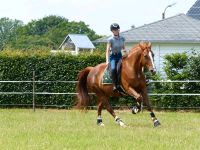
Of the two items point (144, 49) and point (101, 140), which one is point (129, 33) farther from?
point (101, 140)

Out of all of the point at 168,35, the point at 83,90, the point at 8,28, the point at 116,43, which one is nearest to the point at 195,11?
the point at 168,35

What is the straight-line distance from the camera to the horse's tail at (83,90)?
1499 cm

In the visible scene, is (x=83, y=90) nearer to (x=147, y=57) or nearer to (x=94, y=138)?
(x=147, y=57)

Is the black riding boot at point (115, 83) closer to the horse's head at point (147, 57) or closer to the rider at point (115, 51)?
the rider at point (115, 51)

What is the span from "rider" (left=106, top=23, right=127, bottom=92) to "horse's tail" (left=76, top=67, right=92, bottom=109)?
1634 millimetres

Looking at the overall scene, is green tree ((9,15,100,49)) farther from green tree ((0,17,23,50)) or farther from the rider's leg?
the rider's leg

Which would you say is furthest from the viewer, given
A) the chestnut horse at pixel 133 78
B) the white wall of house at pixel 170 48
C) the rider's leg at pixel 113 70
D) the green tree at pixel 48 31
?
the green tree at pixel 48 31

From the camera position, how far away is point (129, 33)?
2816 cm

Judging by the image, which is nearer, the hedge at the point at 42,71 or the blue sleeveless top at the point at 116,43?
the blue sleeveless top at the point at 116,43

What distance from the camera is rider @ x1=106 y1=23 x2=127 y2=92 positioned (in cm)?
1320

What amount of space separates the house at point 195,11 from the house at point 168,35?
1.35 feet

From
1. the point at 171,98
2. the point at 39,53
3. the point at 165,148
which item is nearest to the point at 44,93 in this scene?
the point at 39,53

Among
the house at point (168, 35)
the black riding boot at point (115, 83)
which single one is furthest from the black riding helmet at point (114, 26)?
the house at point (168, 35)

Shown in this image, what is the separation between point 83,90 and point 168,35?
12.6 m
